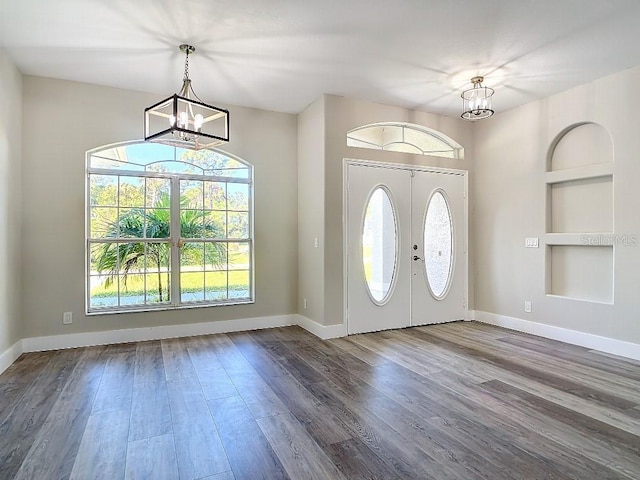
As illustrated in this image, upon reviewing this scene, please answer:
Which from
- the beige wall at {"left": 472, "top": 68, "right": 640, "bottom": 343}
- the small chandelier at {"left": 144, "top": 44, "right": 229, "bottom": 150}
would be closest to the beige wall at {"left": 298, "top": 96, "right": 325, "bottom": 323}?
the small chandelier at {"left": 144, "top": 44, "right": 229, "bottom": 150}

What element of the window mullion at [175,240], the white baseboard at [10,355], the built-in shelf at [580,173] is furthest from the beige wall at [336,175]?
the white baseboard at [10,355]

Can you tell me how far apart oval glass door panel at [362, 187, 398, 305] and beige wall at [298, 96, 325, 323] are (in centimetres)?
63

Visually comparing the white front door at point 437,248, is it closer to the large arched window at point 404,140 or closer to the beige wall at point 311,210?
the large arched window at point 404,140

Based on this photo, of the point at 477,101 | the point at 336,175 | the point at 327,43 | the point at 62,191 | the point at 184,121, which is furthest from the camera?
the point at 336,175

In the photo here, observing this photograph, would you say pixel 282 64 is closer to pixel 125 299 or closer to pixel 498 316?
pixel 125 299

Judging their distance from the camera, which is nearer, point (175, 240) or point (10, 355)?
point (10, 355)

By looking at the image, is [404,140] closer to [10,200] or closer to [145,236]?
[145,236]

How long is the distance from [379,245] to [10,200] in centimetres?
409

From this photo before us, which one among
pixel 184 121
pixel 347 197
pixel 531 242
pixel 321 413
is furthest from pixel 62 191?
pixel 531 242

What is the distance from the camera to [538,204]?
470cm

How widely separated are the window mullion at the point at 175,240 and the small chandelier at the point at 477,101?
3528 mm

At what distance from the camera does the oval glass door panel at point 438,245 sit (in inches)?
208

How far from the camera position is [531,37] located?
3.22m

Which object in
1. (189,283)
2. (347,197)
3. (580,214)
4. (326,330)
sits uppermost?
(347,197)
